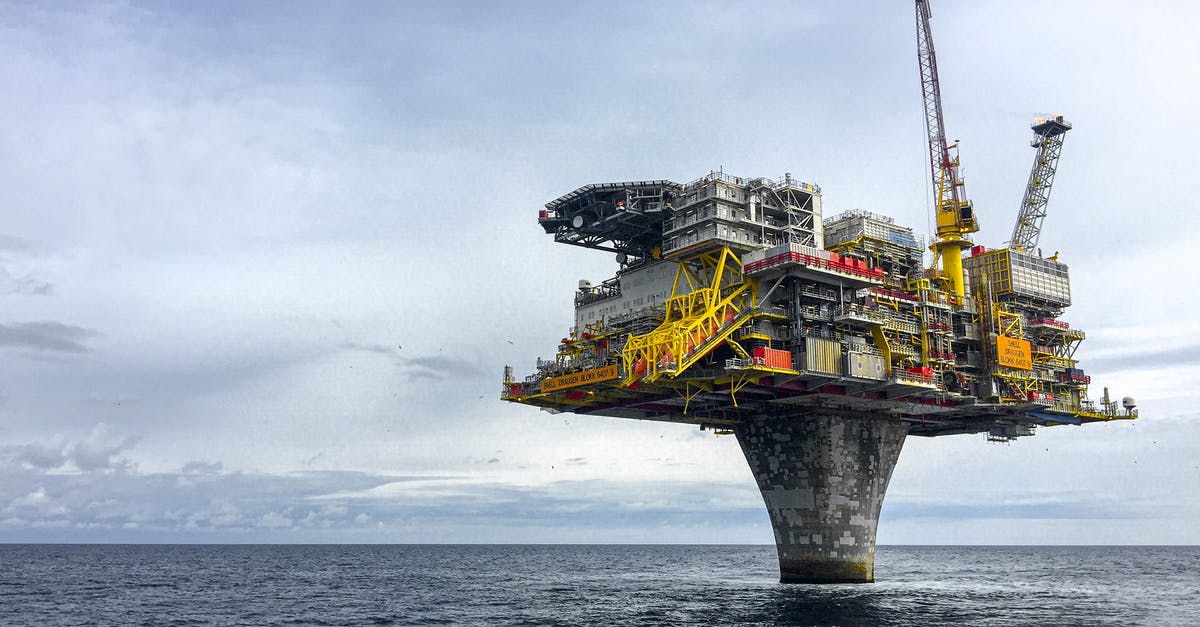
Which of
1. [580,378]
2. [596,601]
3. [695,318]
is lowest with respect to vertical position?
[596,601]

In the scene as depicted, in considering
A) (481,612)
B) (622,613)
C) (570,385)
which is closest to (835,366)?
(570,385)

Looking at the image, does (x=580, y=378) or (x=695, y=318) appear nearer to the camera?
(x=695, y=318)

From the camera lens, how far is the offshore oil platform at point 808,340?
5844 centimetres

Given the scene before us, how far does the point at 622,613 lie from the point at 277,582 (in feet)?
182

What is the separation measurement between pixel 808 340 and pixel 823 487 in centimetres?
1642

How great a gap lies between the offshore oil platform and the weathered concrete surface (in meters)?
0.12

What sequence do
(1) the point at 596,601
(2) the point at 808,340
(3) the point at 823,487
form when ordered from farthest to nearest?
1. (1) the point at 596,601
2. (3) the point at 823,487
3. (2) the point at 808,340

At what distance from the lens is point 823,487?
69.4m

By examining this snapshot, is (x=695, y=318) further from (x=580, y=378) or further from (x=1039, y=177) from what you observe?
Result: (x=1039, y=177)

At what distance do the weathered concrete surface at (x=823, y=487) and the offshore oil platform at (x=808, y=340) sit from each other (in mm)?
124

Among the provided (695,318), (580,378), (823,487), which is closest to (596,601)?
(823,487)

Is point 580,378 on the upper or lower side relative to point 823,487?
upper

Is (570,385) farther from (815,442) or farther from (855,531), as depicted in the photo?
(855,531)

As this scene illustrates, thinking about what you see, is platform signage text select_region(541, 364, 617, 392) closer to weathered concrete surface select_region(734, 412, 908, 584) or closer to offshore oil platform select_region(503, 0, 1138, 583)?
offshore oil platform select_region(503, 0, 1138, 583)
